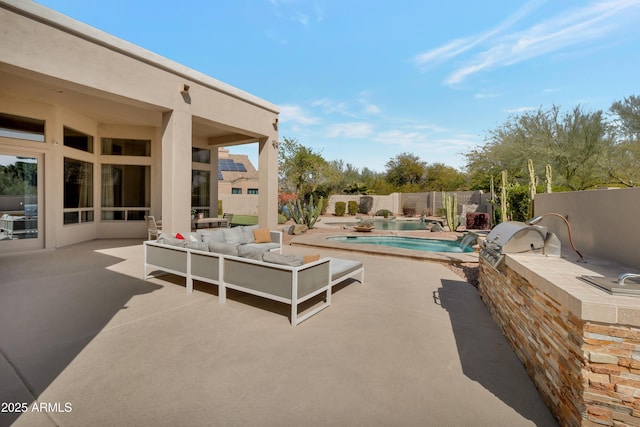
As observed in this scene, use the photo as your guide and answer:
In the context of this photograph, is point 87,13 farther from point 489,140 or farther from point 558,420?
point 489,140

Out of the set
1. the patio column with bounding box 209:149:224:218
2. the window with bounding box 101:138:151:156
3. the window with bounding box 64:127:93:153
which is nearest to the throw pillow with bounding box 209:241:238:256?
the window with bounding box 64:127:93:153

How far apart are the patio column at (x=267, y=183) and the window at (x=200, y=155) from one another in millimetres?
4013

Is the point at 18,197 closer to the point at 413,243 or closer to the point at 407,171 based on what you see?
the point at 413,243

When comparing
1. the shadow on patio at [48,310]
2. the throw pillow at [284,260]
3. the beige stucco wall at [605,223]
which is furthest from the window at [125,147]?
the beige stucco wall at [605,223]

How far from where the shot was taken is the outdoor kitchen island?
1932mm

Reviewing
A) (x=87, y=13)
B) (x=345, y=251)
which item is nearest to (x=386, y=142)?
(x=345, y=251)

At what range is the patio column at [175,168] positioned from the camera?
7.80 m

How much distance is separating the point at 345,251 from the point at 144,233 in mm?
8154

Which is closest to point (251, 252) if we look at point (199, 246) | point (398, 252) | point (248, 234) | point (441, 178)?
point (199, 246)

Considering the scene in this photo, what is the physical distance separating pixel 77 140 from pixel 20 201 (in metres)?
2.62

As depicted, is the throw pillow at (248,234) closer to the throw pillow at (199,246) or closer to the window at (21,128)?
the throw pillow at (199,246)

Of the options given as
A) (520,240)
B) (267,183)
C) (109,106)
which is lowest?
(520,240)

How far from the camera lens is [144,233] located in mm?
12016

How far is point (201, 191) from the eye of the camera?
45.5 ft
